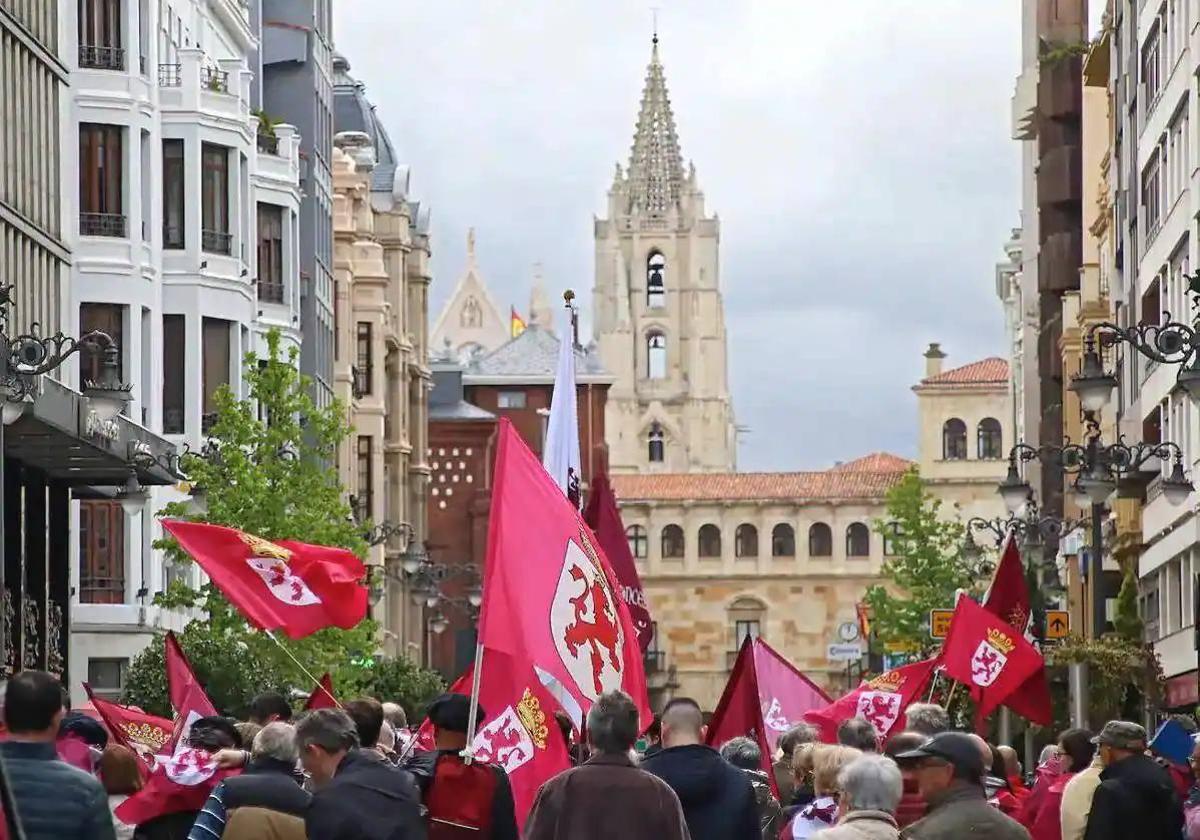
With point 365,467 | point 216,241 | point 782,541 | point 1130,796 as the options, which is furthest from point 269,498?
point 782,541

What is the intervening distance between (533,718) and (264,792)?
88.8 inches

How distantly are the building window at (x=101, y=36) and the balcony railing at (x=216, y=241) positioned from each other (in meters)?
5.03

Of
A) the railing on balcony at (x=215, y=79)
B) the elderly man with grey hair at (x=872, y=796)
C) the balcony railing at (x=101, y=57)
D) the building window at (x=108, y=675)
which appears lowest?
the building window at (x=108, y=675)

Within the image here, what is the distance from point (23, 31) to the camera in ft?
140

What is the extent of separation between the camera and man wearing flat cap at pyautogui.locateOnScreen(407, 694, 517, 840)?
1480cm

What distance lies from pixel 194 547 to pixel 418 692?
36910mm

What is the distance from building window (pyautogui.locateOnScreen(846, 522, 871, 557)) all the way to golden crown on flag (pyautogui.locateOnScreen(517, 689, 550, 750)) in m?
153

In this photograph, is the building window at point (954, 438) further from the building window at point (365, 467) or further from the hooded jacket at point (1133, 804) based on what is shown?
the hooded jacket at point (1133, 804)

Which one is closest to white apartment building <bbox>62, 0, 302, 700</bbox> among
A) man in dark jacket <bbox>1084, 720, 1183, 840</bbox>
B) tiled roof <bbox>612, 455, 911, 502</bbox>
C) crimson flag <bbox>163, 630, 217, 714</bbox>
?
crimson flag <bbox>163, 630, 217, 714</bbox>

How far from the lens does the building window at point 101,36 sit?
5050 centimetres

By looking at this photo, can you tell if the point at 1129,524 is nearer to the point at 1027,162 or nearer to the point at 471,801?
the point at 1027,162

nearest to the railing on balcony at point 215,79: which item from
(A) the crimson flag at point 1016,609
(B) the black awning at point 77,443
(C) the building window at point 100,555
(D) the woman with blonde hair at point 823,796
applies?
(C) the building window at point 100,555

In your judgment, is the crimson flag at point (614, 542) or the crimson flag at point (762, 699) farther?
the crimson flag at point (614, 542)

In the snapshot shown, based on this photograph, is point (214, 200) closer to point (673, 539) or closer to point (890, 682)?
point (890, 682)
